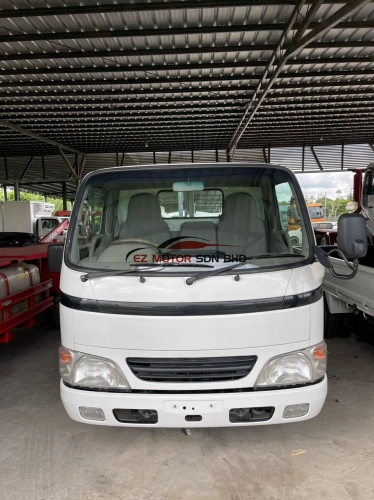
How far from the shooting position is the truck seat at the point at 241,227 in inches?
102

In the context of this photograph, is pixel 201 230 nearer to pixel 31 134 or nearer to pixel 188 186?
pixel 188 186

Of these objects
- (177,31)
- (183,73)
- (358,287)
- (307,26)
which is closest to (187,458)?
(358,287)

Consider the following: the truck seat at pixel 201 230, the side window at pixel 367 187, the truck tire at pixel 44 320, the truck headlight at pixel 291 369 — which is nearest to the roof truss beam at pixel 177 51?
the side window at pixel 367 187

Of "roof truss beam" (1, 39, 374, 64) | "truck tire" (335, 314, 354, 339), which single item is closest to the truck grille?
"truck tire" (335, 314, 354, 339)

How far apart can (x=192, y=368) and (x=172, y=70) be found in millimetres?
6657

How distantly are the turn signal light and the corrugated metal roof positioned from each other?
491 cm

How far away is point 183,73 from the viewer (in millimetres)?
7629

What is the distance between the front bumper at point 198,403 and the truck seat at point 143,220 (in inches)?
44.1

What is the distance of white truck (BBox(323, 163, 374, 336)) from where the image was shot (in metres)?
3.35

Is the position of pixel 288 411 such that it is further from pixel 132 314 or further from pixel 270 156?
pixel 270 156

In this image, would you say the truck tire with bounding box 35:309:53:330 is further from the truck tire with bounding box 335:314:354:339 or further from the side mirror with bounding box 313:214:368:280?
the side mirror with bounding box 313:214:368:280

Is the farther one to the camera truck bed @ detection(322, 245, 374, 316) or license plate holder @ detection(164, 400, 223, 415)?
truck bed @ detection(322, 245, 374, 316)

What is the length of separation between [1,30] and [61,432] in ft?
20.1

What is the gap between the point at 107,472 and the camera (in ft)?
8.33
